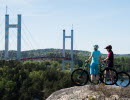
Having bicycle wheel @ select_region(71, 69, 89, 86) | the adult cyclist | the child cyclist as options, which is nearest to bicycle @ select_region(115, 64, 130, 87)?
the adult cyclist

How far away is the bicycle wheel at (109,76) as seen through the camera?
8350mm

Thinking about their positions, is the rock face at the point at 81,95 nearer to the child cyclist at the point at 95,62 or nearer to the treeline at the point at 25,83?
the child cyclist at the point at 95,62

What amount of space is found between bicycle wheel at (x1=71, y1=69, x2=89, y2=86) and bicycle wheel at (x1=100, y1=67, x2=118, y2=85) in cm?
44

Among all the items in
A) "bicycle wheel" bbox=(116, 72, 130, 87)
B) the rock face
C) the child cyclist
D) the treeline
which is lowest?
the treeline

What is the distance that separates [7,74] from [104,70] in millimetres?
43065

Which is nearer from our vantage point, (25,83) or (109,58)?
(109,58)

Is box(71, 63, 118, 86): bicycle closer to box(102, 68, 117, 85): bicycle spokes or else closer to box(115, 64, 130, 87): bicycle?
box(102, 68, 117, 85): bicycle spokes

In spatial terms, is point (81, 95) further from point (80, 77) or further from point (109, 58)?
point (109, 58)

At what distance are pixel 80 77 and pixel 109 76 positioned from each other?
2.63 feet

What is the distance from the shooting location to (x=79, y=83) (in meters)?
8.47

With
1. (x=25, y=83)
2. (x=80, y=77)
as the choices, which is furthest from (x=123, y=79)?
(x=25, y=83)

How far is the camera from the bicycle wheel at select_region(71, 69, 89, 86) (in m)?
8.40

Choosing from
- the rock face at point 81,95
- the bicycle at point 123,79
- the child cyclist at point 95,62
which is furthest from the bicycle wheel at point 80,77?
the bicycle at point 123,79

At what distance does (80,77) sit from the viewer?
8555 mm
